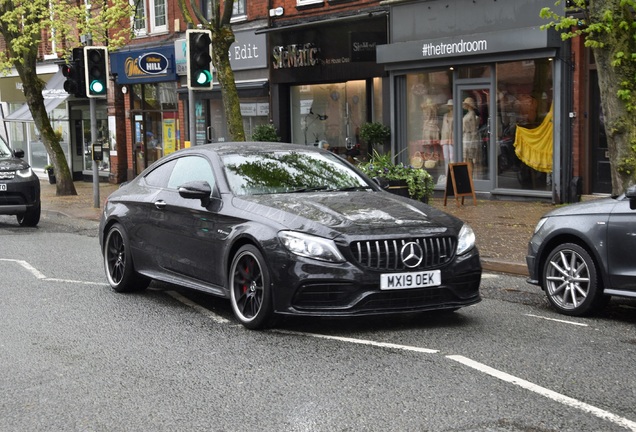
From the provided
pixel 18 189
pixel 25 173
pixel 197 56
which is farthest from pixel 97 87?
pixel 197 56

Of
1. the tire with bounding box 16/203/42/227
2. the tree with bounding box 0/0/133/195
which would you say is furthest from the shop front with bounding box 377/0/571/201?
the tire with bounding box 16/203/42/227

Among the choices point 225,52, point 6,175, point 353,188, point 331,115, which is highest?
point 225,52

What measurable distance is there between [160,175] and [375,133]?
1315 centimetres

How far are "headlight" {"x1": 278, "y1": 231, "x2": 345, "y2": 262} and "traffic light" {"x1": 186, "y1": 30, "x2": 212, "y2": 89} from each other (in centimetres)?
918

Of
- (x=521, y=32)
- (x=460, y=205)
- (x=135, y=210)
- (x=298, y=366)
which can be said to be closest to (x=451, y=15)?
(x=521, y=32)

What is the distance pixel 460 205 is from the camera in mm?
19359

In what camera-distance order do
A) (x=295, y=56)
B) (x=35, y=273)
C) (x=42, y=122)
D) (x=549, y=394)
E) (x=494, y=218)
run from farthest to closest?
1. (x=42, y=122)
2. (x=295, y=56)
3. (x=494, y=218)
4. (x=35, y=273)
5. (x=549, y=394)

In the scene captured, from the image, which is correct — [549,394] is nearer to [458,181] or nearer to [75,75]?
[458,181]

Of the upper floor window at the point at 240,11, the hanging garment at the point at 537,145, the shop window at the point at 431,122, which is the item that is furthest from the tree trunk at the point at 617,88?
the upper floor window at the point at 240,11

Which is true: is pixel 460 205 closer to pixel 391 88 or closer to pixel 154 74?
pixel 391 88

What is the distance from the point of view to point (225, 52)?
18688mm

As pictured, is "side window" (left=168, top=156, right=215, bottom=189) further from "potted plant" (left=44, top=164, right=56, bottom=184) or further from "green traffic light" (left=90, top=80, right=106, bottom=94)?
"potted plant" (left=44, top=164, right=56, bottom=184)

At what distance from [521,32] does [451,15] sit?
2284 mm

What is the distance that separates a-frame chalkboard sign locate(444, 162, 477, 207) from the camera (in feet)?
61.8
